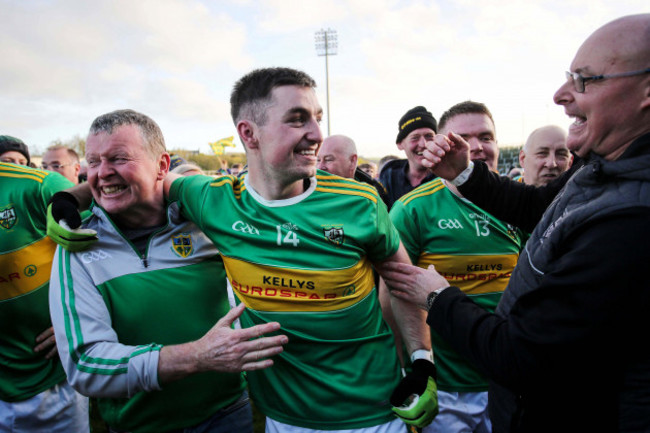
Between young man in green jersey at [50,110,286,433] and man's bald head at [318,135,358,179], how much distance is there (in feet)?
10.5

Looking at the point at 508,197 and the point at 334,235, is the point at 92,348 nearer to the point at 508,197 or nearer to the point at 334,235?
the point at 334,235

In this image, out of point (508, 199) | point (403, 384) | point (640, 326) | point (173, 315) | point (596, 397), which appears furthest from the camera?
point (508, 199)

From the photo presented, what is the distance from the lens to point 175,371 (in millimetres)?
1724

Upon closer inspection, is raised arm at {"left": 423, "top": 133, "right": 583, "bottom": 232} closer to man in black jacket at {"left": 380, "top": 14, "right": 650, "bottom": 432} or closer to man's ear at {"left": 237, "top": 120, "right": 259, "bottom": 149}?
man in black jacket at {"left": 380, "top": 14, "right": 650, "bottom": 432}

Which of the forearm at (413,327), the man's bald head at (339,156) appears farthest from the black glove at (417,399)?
the man's bald head at (339,156)

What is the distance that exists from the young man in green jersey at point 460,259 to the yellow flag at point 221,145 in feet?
61.2

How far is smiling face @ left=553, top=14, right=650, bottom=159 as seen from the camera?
3.98 ft

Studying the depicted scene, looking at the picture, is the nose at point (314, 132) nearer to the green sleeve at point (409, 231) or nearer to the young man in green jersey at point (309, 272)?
the young man in green jersey at point (309, 272)

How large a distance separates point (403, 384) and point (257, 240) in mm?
1061

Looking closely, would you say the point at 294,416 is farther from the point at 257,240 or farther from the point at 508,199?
the point at 508,199

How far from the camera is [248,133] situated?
221 centimetres

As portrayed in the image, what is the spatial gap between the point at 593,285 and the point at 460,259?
151cm

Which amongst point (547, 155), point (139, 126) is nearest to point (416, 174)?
point (547, 155)

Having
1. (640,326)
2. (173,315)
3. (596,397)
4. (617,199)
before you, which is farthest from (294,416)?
(617,199)
